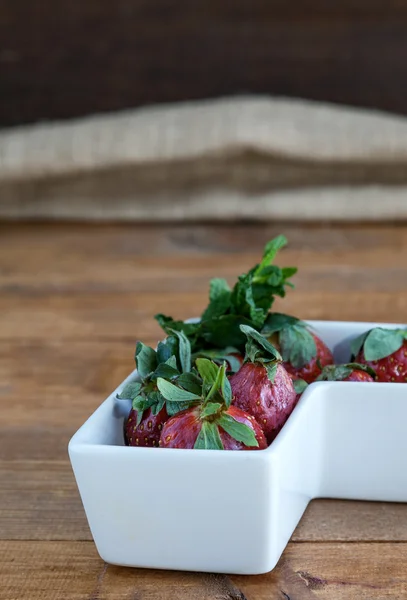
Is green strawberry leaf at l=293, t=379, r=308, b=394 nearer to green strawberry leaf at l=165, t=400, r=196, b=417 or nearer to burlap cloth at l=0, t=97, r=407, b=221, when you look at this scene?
green strawberry leaf at l=165, t=400, r=196, b=417

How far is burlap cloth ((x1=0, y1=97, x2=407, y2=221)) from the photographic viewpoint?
1.80 m

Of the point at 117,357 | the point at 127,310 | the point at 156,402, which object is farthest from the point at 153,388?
the point at 127,310

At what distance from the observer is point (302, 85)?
7.18 feet

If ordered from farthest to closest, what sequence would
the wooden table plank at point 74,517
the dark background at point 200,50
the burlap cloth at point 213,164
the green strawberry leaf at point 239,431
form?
1. the dark background at point 200,50
2. the burlap cloth at point 213,164
3. the wooden table plank at point 74,517
4. the green strawberry leaf at point 239,431

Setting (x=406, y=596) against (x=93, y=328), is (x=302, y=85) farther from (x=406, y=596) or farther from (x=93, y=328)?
(x=406, y=596)

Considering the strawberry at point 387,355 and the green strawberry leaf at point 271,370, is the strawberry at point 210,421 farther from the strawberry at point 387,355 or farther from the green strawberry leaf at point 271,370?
the strawberry at point 387,355

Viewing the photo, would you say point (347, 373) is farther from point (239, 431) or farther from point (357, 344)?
point (239, 431)

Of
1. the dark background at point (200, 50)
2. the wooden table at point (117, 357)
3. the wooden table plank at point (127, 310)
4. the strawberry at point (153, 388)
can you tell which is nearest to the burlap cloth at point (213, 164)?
the wooden table at point (117, 357)

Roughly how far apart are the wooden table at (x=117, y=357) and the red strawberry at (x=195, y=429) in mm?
94

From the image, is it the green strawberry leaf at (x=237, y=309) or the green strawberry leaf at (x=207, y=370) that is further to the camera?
the green strawberry leaf at (x=237, y=309)

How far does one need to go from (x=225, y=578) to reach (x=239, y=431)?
0.36 feet

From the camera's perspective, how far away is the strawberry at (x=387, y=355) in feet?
2.39

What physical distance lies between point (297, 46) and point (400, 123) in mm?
459

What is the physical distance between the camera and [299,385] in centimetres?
70
